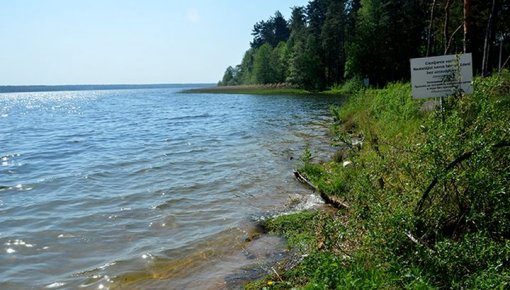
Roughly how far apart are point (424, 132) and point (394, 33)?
201 feet

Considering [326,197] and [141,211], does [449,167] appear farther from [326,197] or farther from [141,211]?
[141,211]

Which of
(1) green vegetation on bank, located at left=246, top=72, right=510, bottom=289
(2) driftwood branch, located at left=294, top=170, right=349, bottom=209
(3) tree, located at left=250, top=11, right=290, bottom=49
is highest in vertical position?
(3) tree, located at left=250, top=11, right=290, bottom=49

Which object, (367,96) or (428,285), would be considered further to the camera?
(367,96)

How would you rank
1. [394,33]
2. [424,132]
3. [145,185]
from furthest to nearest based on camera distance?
1. [394,33]
2. [145,185]
3. [424,132]

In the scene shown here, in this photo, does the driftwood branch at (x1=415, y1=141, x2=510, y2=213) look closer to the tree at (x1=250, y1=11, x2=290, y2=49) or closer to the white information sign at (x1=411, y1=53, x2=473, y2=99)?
the white information sign at (x1=411, y1=53, x2=473, y2=99)

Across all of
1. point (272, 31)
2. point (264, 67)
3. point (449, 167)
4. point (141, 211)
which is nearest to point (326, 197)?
point (141, 211)

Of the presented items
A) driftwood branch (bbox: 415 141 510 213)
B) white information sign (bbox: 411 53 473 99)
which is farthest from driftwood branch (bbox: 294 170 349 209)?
driftwood branch (bbox: 415 141 510 213)

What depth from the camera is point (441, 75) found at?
7184 mm

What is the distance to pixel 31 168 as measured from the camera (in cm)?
1534

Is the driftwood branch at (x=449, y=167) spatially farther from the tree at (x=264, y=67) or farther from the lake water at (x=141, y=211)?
the tree at (x=264, y=67)

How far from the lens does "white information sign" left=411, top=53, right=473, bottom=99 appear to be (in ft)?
22.4

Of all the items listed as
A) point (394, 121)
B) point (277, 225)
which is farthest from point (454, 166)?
point (394, 121)

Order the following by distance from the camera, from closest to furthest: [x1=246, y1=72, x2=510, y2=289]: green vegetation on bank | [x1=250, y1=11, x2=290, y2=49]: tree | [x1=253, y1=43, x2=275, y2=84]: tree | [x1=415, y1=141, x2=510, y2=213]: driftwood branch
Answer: [x1=246, y1=72, x2=510, y2=289]: green vegetation on bank → [x1=415, y1=141, x2=510, y2=213]: driftwood branch → [x1=253, y1=43, x2=275, y2=84]: tree → [x1=250, y1=11, x2=290, y2=49]: tree

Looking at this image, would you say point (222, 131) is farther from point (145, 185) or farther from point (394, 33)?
point (394, 33)
